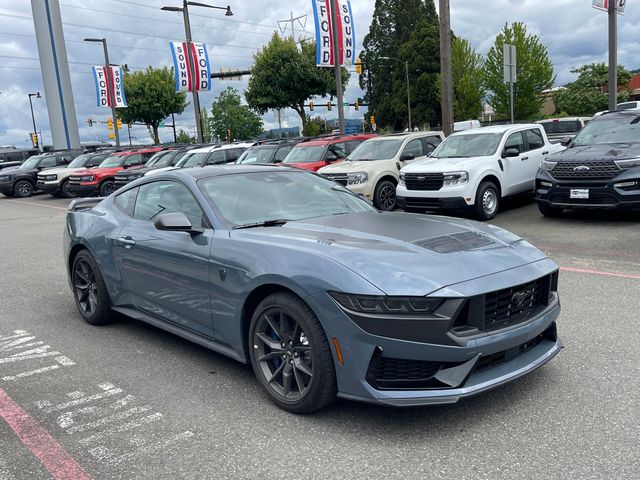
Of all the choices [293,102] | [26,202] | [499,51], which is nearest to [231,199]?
[26,202]

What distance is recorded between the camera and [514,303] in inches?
130

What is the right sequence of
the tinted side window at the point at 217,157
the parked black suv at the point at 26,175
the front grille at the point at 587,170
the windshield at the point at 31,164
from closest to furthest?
the front grille at the point at 587,170, the tinted side window at the point at 217,157, the parked black suv at the point at 26,175, the windshield at the point at 31,164

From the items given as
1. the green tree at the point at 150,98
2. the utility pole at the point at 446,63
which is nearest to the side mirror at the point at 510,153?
the utility pole at the point at 446,63

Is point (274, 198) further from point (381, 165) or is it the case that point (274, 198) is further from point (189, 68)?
point (189, 68)

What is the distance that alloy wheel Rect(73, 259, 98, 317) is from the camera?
547 centimetres

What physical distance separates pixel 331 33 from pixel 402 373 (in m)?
17.5

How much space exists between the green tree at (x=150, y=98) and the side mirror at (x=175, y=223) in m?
44.3

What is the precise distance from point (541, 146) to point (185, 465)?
11171 mm

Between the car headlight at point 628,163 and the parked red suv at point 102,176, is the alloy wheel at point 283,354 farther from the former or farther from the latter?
the parked red suv at point 102,176

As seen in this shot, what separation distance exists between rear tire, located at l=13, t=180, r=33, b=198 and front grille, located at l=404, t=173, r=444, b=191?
20286mm

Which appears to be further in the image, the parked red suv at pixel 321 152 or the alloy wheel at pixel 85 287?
the parked red suv at pixel 321 152

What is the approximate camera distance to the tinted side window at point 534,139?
476 inches

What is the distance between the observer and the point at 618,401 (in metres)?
A: 3.43

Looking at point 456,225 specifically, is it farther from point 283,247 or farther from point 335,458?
point 335,458
